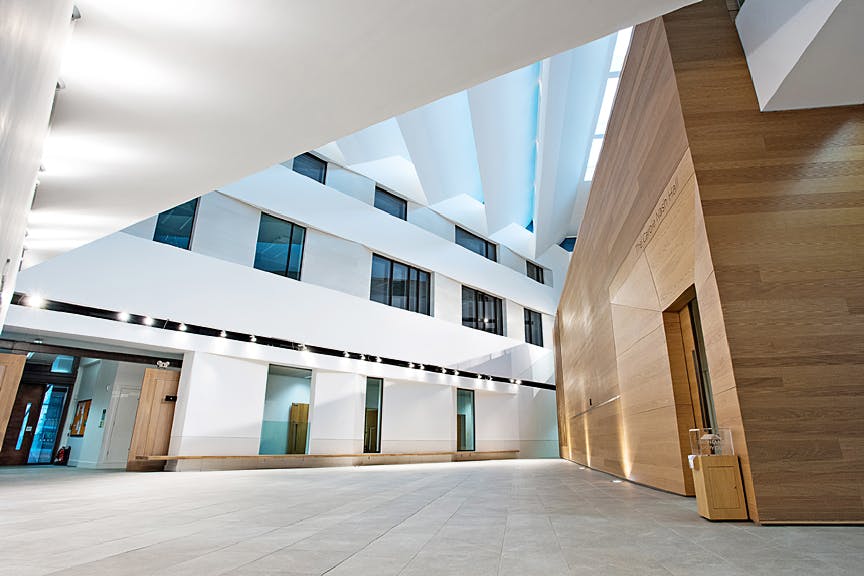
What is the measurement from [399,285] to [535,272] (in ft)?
30.2

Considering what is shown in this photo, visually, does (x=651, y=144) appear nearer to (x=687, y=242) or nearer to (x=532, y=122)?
(x=687, y=242)

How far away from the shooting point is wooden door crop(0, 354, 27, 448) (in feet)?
29.9

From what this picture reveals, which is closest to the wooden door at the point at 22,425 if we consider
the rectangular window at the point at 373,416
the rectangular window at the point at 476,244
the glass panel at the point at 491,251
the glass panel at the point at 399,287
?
the rectangular window at the point at 373,416

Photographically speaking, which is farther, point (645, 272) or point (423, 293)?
point (423, 293)

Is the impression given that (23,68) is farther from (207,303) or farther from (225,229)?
(225,229)

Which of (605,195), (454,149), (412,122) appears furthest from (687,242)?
(454,149)

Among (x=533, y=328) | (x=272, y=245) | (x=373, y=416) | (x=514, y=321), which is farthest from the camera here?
(x=533, y=328)

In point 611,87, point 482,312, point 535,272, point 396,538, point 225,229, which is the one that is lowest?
point 396,538

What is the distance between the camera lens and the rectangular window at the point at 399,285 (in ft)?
52.9

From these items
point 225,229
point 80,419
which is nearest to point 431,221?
point 225,229

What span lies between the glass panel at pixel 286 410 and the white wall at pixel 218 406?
39.4 inches

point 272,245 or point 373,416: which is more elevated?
point 272,245

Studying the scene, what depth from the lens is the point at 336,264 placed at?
14.9 metres

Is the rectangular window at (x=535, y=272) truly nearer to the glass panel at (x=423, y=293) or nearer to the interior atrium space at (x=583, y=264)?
the glass panel at (x=423, y=293)
